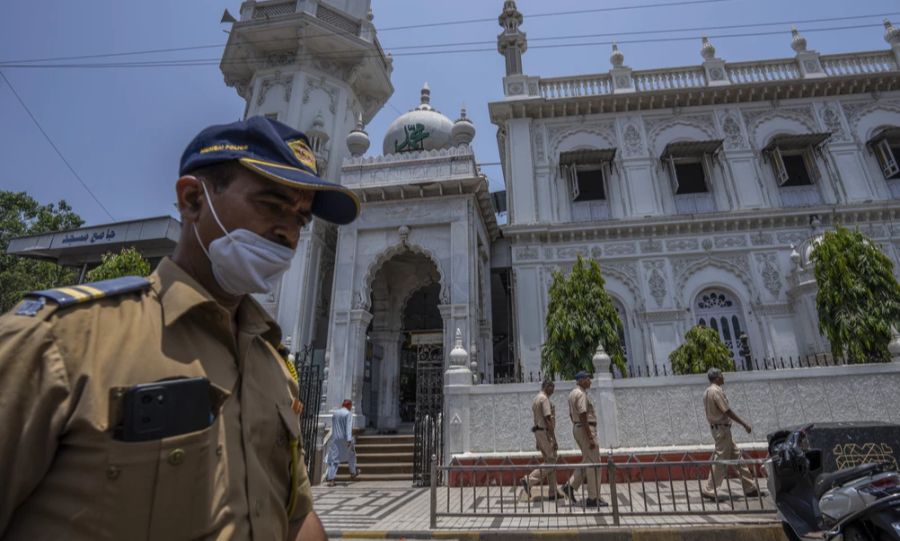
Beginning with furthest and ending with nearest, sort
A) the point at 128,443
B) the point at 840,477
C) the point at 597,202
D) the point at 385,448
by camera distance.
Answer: the point at 597,202 → the point at 385,448 → the point at 840,477 → the point at 128,443

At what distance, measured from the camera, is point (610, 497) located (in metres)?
6.23

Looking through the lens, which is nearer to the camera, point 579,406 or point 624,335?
point 579,406

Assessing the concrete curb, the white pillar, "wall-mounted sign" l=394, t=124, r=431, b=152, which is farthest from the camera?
"wall-mounted sign" l=394, t=124, r=431, b=152

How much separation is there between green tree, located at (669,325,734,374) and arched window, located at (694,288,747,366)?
246 centimetres

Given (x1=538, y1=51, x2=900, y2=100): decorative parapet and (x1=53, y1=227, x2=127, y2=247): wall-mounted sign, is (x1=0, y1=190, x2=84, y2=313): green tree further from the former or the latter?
(x1=538, y1=51, x2=900, y2=100): decorative parapet

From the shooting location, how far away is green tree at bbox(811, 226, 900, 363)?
8859 millimetres

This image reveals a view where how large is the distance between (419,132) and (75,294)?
15200mm

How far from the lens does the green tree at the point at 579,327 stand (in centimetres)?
995

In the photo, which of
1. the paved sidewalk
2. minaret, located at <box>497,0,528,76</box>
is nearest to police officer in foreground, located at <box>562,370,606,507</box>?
the paved sidewalk

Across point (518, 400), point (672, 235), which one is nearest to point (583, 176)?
point (672, 235)

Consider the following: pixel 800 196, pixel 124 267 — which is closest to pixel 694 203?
pixel 800 196

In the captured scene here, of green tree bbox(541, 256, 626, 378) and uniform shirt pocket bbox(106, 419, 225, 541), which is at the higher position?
green tree bbox(541, 256, 626, 378)

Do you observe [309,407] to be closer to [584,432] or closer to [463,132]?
[584,432]

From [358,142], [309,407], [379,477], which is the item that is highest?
[358,142]
